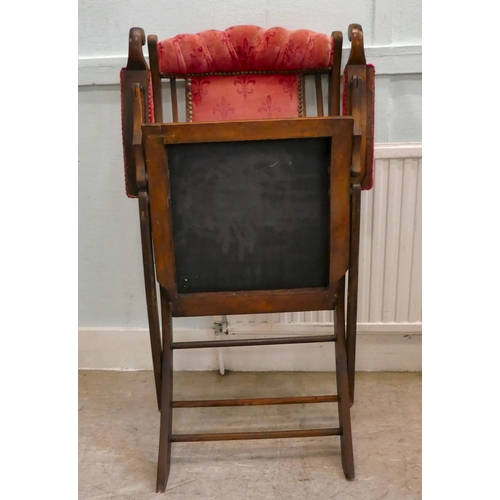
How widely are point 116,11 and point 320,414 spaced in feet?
4.77

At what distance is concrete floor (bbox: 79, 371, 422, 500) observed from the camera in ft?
4.24

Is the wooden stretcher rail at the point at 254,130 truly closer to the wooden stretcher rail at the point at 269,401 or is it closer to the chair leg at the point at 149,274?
the chair leg at the point at 149,274

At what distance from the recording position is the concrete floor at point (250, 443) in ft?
4.24

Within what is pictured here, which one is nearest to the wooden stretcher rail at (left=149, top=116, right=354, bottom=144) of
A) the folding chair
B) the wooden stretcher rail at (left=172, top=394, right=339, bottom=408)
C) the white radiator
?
the folding chair

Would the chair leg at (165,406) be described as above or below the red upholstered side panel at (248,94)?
below

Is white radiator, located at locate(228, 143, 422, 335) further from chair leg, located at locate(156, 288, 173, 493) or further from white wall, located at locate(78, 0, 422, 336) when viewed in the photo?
chair leg, located at locate(156, 288, 173, 493)

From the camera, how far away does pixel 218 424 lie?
1570 mm

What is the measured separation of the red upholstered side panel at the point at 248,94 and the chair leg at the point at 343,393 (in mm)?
579

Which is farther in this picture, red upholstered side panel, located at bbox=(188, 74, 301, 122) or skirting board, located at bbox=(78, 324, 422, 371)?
skirting board, located at bbox=(78, 324, 422, 371)

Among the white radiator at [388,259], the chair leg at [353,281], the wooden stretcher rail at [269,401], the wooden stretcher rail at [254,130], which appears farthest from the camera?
the white radiator at [388,259]

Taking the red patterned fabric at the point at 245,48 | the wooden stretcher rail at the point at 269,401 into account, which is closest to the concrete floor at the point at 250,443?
the wooden stretcher rail at the point at 269,401

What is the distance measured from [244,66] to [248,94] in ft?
0.26

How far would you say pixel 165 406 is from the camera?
4.44ft
